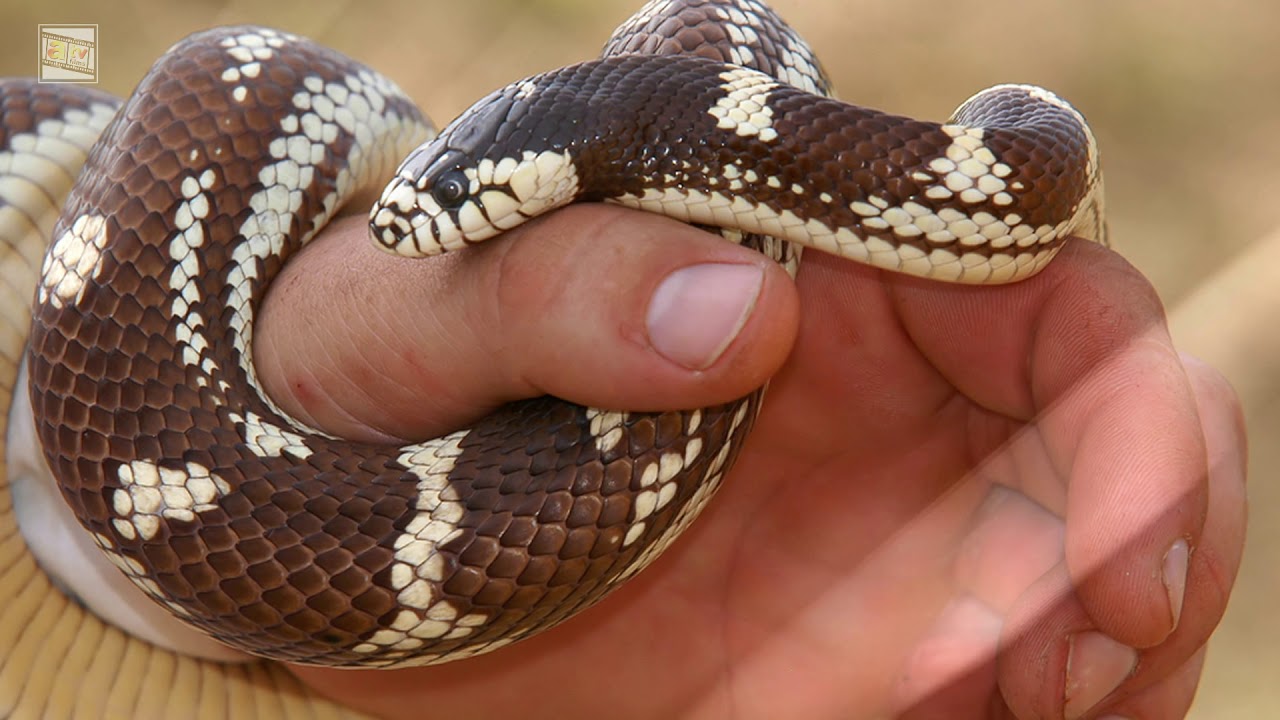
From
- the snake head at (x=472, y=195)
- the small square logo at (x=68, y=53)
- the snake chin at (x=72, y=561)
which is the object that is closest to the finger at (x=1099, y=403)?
the snake head at (x=472, y=195)

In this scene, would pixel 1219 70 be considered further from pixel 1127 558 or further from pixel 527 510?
pixel 527 510

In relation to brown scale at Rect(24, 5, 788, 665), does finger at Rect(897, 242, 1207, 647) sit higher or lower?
higher

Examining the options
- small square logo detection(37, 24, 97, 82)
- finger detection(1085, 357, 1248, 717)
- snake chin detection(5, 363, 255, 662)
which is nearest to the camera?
A: finger detection(1085, 357, 1248, 717)

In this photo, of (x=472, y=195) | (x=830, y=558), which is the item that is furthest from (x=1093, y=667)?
(x=472, y=195)

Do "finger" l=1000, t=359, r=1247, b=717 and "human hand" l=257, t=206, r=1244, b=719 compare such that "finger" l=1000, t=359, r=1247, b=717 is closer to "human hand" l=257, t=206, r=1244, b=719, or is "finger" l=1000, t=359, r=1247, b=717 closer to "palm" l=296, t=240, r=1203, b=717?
"human hand" l=257, t=206, r=1244, b=719

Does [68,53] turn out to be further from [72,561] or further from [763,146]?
[763,146]

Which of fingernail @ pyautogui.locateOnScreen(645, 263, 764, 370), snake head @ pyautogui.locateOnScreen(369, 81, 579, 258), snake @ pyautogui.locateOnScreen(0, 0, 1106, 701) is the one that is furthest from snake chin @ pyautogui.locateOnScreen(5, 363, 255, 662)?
fingernail @ pyautogui.locateOnScreen(645, 263, 764, 370)

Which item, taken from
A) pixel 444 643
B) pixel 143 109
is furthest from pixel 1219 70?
pixel 143 109
